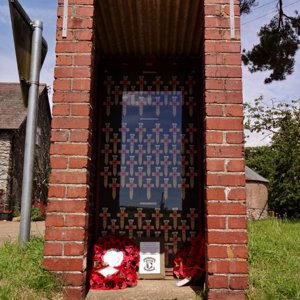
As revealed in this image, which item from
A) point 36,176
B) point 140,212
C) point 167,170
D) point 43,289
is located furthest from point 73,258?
point 36,176

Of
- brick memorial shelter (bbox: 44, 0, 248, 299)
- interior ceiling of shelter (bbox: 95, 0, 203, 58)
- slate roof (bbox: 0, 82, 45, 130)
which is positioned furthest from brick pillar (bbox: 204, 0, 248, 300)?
slate roof (bbox: 0, 82, 45, 130)

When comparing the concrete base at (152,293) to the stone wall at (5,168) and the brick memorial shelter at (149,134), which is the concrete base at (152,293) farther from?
the stone wall at (5,168)

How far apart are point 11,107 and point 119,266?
58.2 ft

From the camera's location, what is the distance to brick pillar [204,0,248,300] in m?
2.99

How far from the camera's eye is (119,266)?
3.68 m

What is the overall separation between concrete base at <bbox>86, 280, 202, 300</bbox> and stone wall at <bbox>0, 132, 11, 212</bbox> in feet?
48.3

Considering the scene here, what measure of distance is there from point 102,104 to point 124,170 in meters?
0.84

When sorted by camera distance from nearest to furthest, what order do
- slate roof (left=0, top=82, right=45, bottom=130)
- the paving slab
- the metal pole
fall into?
the metal pole → the paving slab → slate roof (left=0, top=82, right=45, bottom=130)

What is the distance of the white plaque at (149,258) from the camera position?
12.8ft

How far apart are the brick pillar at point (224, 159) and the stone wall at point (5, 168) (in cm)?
1545

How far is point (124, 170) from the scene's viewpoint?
434 cm

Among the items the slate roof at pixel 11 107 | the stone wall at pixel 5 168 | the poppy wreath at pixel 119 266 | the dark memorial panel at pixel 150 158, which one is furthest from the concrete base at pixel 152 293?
the slate roof at pixel 11 107

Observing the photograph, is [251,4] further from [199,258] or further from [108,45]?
[199,258]

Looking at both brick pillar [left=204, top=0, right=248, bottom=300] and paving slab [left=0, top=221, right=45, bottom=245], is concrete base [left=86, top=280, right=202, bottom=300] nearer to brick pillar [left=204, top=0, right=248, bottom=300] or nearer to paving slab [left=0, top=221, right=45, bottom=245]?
brick pillar [left=204, top=0, right=248, bottom=300]
